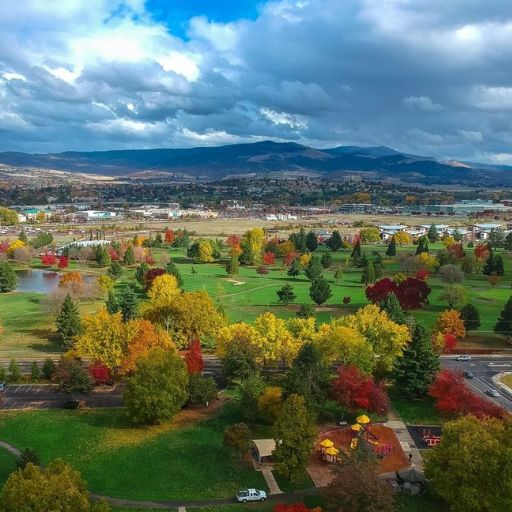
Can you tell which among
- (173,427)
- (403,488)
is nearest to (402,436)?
(403,488)

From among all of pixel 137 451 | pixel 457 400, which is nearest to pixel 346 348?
pixel 457 400

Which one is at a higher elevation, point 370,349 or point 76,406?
point 370,349

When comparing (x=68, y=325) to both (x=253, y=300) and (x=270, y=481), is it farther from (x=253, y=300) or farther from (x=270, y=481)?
(x=270, y=481)

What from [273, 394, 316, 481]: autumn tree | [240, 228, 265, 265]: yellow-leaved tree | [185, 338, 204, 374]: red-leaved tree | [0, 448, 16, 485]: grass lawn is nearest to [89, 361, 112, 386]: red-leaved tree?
[185, 338, 204, 374]: red-leaved tree

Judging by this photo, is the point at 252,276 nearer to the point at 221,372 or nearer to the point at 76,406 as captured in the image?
the point at 221,372

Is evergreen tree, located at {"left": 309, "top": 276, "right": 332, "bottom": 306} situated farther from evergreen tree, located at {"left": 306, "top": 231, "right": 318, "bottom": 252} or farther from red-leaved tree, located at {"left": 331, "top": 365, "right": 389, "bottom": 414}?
evergreen tree, located at {"left": 306, "top": 231, "right": 318, "bottom": 252}

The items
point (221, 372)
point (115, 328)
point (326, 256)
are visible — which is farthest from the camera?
point (326, 256)
